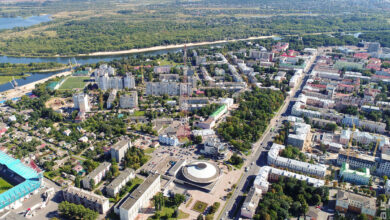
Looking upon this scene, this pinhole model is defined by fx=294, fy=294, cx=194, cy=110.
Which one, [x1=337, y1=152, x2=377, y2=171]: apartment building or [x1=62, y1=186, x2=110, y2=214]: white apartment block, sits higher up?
[x1=337, y1=152, x2=377, y2=171]: apartment building

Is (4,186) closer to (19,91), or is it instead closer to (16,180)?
(16,180)

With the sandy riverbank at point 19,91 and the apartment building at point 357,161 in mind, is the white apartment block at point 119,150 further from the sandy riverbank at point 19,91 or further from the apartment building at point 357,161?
the sandy riverbank at point 19,91

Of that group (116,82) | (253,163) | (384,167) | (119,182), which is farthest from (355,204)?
(116,82)

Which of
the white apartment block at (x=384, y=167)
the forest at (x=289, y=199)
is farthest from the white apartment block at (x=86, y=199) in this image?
the white apartment block at (x=384, y=167)

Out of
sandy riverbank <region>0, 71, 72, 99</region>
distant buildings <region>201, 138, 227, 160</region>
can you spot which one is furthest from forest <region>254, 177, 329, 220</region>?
sandy riverbank <region>0, 71, 72, 99</region>

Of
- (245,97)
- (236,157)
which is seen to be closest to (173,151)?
(236,157)

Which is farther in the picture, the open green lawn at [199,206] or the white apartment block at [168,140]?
the white apartment block at [168,140]

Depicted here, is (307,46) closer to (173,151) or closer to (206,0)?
(173,151)

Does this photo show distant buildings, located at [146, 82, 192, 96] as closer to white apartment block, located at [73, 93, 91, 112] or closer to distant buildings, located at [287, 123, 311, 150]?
white apartment block, located at [73, 93, 91, 112]
